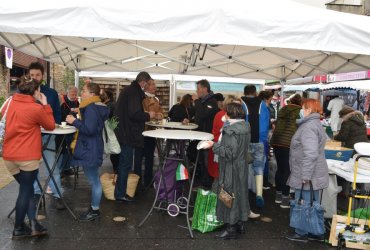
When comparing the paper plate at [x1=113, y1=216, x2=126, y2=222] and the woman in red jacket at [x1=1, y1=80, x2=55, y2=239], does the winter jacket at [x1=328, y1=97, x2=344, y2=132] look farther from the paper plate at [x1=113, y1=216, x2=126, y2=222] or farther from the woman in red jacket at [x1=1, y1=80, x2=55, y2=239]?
the woman in red jacket at [x1=1, y1=80, x2=55, y2=239]

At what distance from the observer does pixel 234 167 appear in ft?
12.8

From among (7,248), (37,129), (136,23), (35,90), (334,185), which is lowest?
(7,248)

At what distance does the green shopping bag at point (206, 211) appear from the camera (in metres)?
4.19

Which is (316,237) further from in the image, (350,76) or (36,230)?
(350,76)

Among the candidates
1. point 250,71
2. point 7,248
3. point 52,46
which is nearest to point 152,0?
point 7,248

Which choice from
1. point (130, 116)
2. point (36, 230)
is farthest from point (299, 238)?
point (36, 230)

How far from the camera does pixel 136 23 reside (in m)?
3.68

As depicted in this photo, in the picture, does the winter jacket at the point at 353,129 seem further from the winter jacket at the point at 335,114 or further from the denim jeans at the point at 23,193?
the winter jacket at the point at 335,114

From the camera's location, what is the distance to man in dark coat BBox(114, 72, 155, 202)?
4875 mm

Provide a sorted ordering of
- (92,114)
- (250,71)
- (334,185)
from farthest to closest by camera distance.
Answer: (250,71) → (334,185) → (92,114)

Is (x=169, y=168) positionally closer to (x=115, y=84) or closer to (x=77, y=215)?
(x=77, y=215)

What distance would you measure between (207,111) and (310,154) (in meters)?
2.13

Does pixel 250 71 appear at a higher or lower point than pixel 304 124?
higher

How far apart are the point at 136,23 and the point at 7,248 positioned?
2582 mm
